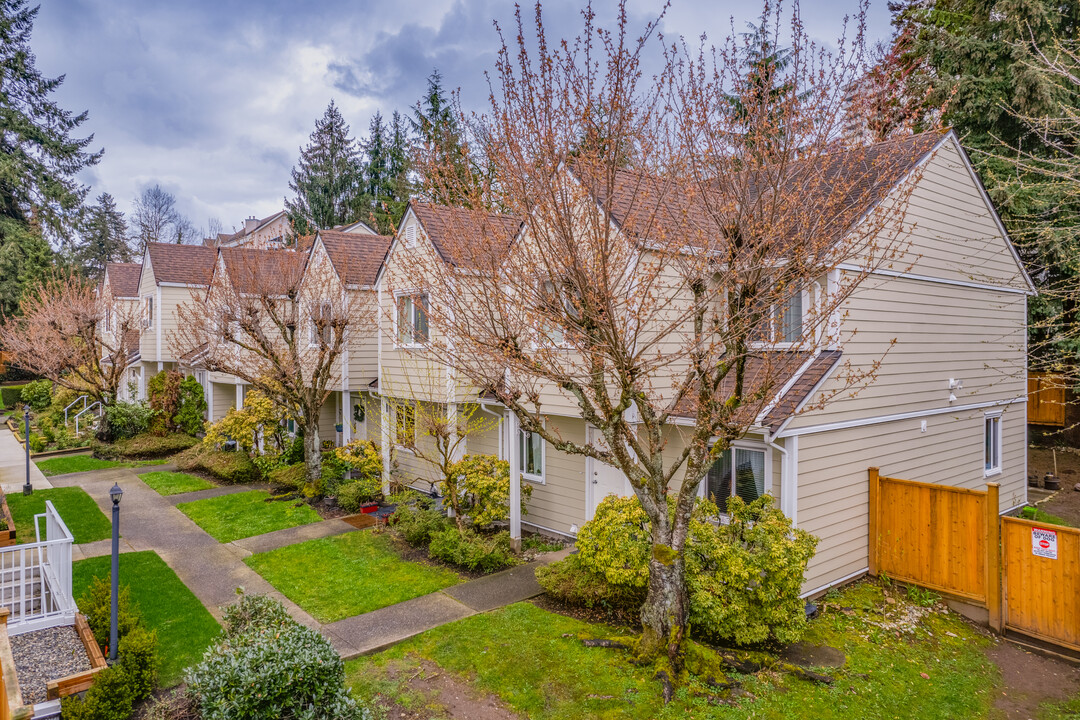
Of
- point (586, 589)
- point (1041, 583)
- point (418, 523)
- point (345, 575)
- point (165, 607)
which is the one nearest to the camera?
point (1041, 583)

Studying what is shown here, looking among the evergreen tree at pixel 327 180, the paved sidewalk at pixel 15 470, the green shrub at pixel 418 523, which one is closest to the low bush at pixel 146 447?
the paved sidewalk at pixel 15 470

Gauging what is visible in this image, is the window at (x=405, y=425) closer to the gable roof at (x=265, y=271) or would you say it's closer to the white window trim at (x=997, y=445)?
the gable roof at (x=265, y=271)

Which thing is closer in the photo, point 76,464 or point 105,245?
point 76,464

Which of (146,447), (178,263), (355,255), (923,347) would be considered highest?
(178,263)

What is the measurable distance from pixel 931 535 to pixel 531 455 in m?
7.69

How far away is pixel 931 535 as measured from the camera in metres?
9.18

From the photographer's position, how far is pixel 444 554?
10.9 metres

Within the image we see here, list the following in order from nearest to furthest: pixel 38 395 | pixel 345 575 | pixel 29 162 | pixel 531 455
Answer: pixel 345 575
pixel 531 455
pixel 38 395
pixel 29 162

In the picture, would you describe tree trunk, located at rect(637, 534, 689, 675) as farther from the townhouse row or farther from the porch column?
the porch column

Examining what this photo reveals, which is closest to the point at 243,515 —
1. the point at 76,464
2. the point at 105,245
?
the point at 76,464

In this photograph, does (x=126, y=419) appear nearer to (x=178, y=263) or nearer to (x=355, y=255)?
(x=178, y=263)

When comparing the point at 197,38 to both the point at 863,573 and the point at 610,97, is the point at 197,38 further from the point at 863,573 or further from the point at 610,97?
the point at 863,573

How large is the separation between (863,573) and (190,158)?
49190 millimetres

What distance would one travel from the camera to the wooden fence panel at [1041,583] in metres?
7.76
